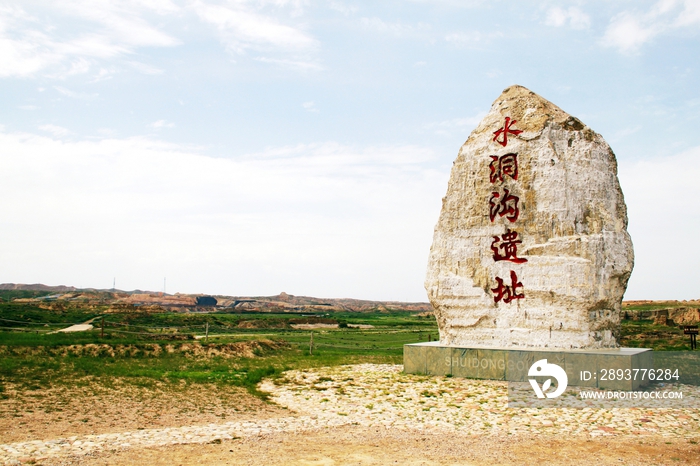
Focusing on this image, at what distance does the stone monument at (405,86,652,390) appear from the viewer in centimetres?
1517

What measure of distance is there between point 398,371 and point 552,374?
193 inches

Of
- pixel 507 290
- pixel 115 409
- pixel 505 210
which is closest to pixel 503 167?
pixel 505 210

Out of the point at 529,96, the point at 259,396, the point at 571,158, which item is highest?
the point at 529,96

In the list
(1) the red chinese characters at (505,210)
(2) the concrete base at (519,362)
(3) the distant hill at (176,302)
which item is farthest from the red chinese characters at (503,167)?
(3) the distant hill at (176,302)

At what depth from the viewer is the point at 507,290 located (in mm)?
16109

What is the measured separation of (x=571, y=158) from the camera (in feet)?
51.5

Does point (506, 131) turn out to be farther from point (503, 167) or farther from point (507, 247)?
point (507, 247)

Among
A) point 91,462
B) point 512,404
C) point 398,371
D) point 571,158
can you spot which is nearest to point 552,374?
point 512,404

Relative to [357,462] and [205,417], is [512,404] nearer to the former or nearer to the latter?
[357,462]

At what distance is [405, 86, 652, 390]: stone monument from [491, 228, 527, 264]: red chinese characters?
0.10 ft

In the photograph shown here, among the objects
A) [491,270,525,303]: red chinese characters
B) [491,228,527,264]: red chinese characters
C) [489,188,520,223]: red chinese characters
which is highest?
[489,188,520,223]: red chinese characters
